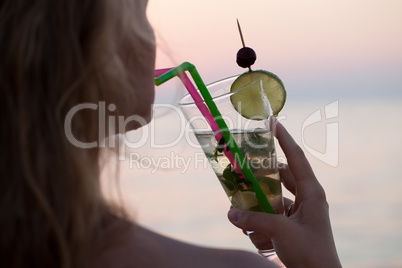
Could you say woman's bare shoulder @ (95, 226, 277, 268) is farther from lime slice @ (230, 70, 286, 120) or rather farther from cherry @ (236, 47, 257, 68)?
cherry @ (236, 47, 257, 68)

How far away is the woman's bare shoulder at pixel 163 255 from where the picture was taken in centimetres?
90

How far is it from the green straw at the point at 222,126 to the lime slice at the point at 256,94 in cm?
7

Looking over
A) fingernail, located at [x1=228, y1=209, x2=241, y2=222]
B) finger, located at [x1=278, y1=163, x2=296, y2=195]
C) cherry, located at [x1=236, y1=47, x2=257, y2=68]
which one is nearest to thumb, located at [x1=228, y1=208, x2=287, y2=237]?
fingernail, located at [x1=228, y1=209, x2=241, y2=222]

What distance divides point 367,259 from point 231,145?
342 cm

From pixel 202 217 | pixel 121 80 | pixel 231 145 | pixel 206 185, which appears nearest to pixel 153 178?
pixel 206 185

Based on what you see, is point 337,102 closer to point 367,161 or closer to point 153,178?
point 367,161

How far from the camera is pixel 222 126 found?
4.78 feet

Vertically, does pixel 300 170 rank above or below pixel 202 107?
below

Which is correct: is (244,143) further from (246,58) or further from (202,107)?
(246,58)

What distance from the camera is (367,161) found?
6570 millimetres

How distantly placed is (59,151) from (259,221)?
655 mm

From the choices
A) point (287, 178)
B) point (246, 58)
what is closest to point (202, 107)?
point (246, 58)

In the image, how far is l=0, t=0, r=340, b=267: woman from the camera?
0.88 meters

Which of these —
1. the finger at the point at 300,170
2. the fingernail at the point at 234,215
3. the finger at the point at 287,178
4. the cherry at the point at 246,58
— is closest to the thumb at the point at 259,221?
the fingernail at the point at 234,215
